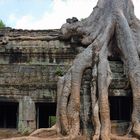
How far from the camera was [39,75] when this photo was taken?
997cm

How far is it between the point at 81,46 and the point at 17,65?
1799mm

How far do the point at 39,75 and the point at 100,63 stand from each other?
165 cm

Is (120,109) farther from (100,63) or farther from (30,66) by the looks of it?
(30,66)

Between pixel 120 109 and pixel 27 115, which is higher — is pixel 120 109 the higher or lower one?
the higher one

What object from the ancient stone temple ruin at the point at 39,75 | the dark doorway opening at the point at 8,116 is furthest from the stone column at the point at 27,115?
the dark doorway opening at the point at 8,116

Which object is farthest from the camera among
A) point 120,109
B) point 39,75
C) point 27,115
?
point 120,109

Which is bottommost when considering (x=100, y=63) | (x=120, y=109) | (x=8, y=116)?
(x=8, y=116)

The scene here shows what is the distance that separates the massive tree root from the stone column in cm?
85

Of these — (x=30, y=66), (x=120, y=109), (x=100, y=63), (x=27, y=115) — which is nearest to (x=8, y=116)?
(x=27, y=115)

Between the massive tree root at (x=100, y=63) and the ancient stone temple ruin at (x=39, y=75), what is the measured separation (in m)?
0.31

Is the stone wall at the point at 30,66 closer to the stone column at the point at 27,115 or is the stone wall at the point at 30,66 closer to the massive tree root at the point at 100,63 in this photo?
the stone column at the point at 27,115

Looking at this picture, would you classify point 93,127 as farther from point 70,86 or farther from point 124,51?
point 124,51

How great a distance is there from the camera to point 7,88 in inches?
389

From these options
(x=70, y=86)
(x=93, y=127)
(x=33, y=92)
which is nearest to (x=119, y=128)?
(x=93, y=127)
